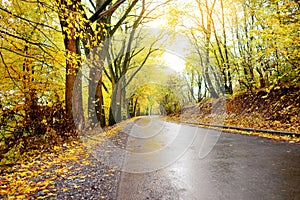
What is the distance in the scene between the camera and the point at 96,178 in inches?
194

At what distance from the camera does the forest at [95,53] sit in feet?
26.0

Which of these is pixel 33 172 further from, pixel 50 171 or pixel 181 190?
pixel 181 190

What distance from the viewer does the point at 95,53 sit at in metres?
12.9

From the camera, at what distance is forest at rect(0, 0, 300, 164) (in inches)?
→ 312

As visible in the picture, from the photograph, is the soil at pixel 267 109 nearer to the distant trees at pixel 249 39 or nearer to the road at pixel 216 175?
the distant trees at pixel 249 39

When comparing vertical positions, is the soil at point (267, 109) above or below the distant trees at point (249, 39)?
below

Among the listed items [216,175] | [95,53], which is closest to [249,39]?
[95,53]

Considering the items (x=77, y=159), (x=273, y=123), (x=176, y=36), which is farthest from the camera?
(x=176, y=36)

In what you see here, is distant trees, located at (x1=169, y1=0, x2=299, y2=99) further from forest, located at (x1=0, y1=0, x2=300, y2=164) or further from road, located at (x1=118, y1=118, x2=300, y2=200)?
road, located at (x1=118, y1=118, x2=300, y2=200)

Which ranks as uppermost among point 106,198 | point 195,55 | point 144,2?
point 144,2

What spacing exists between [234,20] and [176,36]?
6528 mm

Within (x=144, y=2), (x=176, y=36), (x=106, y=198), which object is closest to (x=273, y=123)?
(x=106, y=198)

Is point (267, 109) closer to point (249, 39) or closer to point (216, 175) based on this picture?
point (249, 39)

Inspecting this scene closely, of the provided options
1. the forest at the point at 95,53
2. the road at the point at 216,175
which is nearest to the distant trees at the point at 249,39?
the forest at the point at 95,53
